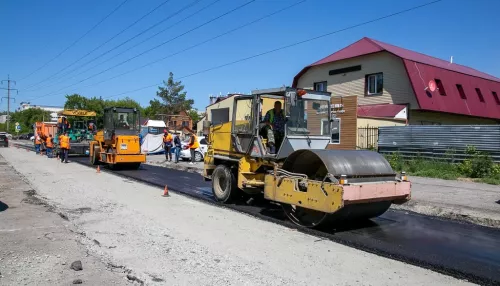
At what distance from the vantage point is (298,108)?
28.7 ft

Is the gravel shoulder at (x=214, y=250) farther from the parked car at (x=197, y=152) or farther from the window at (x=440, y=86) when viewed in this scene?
the window at (x=440, y=86)

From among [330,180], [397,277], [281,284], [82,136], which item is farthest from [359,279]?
[82,136]

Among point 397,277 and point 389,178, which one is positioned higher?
point 389,178

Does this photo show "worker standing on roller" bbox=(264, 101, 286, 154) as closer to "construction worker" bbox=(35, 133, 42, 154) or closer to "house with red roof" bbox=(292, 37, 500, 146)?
"house with red roof" bbox=(292, 37, 500, 146)

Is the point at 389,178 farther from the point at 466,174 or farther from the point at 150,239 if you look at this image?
the point at 466,174

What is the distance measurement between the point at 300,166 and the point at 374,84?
18.6 m

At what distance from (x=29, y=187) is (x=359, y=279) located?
1106cm

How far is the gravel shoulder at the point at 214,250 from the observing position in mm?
5043

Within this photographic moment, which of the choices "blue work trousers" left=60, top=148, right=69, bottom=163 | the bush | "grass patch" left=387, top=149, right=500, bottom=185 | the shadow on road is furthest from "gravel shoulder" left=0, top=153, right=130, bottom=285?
"blue work trousers" left=60, top=148, right=69, bottom=163

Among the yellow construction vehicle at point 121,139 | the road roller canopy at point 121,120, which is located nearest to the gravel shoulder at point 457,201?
the yellow construction vehicle at point 121,139

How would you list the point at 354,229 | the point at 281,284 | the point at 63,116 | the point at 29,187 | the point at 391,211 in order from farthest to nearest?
the point at 63,116 → the point at 29,187 → the point at 391,211 → the point at 354,229 → the point at 281,284

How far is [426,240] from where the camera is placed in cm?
696

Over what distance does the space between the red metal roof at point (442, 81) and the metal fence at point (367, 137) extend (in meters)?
4.06

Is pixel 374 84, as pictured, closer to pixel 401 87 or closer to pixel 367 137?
pixel 401 87
